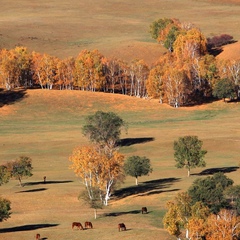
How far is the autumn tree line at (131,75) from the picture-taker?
178125 mm

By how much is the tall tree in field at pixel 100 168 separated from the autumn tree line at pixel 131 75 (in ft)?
250

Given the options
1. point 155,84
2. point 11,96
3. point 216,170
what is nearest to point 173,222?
point 216,170

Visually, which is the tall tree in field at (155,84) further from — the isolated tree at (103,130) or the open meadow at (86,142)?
the isolated tree at (103,130)

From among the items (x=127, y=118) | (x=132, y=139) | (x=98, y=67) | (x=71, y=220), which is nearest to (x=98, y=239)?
(x=71, y=220)

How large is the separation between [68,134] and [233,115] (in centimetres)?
3178

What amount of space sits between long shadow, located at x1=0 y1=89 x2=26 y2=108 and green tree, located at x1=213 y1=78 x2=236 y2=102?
36.7m

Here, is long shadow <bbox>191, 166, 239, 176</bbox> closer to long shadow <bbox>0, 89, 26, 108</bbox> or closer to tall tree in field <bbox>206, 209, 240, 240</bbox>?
tall tree in field <bbox>206, 209, 240, 240</bbox>

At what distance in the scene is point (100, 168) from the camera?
9825 centimetres

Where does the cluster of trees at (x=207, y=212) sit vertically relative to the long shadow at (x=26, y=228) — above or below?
above

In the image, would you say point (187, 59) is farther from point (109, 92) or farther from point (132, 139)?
point (132, 139)

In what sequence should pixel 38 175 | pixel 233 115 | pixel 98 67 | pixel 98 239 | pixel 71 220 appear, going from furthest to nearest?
1. pixel 98 67
2. pixel 233 115
3. pixel 38 175
4. pixel 71 220
5. pixel 98 239

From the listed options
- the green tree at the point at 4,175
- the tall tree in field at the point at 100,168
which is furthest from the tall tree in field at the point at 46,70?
the tall tree in field at the point at 100,168

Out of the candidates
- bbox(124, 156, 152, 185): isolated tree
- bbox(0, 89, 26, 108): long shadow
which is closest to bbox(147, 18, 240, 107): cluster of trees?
bbox(0, 89, 26, 108): long shadow

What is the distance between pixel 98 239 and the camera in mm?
75750
